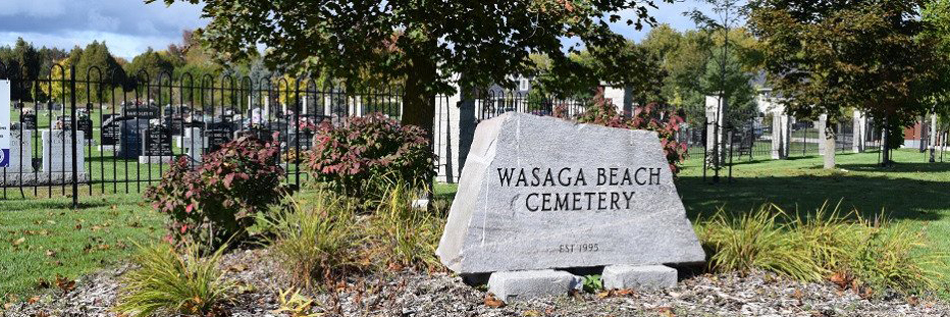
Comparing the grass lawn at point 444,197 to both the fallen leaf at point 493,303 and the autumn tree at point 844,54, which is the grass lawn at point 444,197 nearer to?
the autumn tree at point 844,54

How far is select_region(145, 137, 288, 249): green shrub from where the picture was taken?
6.88 m

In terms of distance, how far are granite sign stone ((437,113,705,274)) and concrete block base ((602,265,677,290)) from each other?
117 mm

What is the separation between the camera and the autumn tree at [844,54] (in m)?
20.6

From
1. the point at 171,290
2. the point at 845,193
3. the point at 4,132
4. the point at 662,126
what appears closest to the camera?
the point at 171,290

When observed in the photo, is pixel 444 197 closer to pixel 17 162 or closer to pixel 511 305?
pixel 511 305

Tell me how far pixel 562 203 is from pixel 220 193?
2.66 metres

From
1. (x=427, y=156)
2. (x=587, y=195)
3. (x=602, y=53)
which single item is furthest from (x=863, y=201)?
(x=587, y=195)

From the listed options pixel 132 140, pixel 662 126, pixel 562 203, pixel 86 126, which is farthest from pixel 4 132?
pixel 86 126

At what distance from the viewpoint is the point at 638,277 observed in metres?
6.40

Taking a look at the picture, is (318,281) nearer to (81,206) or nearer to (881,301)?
(881,301)

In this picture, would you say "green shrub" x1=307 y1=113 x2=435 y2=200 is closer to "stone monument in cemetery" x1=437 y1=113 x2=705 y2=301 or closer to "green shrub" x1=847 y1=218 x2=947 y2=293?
"stone monument in cemetery" x1=437 y1=113 x2=705 y2=301

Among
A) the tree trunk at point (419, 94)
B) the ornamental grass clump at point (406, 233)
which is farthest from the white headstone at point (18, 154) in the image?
the ornamental grass clump at point (406, 233)

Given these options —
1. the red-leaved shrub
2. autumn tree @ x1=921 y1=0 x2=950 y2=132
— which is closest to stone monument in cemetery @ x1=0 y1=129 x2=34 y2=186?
the red-leaved shrub

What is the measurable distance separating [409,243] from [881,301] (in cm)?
337
